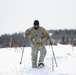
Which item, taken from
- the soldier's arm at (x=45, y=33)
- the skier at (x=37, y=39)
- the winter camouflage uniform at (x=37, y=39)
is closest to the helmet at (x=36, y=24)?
the skier at (x=37, y=39)

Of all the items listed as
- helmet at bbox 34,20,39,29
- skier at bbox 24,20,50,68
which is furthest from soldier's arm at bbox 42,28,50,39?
helmet at bbox 34,20,39,29

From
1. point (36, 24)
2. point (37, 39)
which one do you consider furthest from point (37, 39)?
point (36, 24)

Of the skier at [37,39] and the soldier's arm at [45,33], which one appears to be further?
the soldier's arm at [45,33]

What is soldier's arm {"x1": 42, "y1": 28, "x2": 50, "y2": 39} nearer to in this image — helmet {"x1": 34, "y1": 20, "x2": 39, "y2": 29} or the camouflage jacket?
the camouflage jacket

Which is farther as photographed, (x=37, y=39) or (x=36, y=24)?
(x=37, y=39)

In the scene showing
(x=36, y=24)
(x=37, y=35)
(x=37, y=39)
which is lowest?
(x=37, y=39)

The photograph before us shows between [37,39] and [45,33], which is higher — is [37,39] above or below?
below

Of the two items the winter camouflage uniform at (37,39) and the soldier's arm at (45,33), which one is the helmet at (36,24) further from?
the soldier's arm at (45,33)

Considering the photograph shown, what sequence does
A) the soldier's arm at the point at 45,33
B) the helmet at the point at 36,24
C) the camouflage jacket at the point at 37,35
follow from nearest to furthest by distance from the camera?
the helmet at the point at 36,24, the camouflage jacket at the point at 37,35, the soldier's arm at the point at 45,33

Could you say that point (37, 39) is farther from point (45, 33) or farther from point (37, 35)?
point (45, 33)

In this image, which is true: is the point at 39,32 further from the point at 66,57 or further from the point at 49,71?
the point at 66,57

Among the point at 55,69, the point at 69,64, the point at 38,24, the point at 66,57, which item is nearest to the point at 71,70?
the point at 55,69

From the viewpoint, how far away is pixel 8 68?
38.3ft

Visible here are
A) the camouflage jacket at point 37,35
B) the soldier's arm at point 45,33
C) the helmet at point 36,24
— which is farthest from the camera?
the soldier's arm at point 45,33
